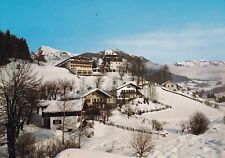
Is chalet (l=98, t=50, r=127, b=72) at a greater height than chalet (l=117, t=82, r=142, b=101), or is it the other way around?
chalet (l=98, t=50, r=127, b=72)

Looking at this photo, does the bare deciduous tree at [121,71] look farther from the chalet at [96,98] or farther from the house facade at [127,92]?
the chalet at [96,98]

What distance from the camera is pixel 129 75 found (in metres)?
106

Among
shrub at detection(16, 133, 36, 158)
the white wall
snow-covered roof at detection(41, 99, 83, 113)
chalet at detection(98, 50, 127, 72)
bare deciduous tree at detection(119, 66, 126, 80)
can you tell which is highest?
chalet at detection(98, 50, 127, 72)

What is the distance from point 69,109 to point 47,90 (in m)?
22.1

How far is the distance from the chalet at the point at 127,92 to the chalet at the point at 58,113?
28.7m

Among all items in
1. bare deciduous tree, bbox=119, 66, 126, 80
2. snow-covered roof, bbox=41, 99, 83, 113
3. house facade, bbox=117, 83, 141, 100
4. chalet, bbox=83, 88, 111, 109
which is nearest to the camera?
snow-covered roof, bbox=41, 99, 83, 113

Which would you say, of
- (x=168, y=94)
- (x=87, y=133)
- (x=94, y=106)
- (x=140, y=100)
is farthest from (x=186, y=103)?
(x=87, y=133)

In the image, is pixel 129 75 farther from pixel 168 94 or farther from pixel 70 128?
pixel 70 128

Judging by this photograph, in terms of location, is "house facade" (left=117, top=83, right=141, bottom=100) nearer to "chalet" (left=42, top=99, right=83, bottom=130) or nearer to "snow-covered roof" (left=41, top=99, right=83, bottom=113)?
"snow-covered roof" (left=41, top=99, right=83, bottom=113)

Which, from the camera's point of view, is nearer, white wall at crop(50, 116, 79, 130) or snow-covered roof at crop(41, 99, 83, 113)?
white wall at crop(50, 116, 79, 130)

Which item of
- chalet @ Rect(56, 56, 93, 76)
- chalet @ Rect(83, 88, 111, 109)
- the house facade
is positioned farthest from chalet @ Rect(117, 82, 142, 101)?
chalet @ Rect(56, 56, 93, 76)

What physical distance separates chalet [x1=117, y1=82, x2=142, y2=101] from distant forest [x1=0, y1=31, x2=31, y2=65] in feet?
102

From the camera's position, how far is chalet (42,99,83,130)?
4416 centimetres

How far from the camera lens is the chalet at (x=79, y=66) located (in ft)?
333
